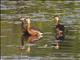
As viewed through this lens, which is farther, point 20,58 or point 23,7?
point 23,7

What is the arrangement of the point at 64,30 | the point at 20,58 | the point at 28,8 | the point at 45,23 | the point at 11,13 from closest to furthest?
the point at 20,58, the point at 64,30, the point at 45,23, the point at 11,13, the point at 28,8

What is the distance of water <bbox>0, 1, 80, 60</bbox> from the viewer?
13.3m

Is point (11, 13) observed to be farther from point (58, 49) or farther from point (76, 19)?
point (58, 49)

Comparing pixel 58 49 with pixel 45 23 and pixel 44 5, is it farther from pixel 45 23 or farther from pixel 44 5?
pixel 44 5

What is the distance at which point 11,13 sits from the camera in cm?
2042

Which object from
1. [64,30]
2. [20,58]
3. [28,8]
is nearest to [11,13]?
[28,8]

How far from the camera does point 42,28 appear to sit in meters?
16.7

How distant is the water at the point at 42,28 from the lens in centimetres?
1331

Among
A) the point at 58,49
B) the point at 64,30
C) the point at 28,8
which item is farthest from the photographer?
the point at 28,8

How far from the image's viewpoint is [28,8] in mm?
21766

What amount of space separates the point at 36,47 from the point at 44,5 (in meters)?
8.63

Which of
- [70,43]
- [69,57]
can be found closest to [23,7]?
[70,43]

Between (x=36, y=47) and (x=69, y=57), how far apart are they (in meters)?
1.34

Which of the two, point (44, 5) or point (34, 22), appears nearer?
point (34, 22)
